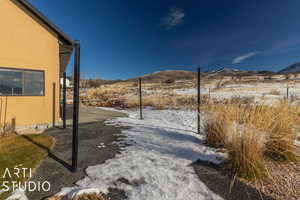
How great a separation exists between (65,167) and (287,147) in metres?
3.79

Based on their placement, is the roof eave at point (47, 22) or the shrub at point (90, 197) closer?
the shrub at point (90, 197)

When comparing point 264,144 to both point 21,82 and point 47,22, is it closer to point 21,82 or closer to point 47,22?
point 21,82

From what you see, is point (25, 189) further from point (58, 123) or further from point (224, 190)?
point (58, 123)

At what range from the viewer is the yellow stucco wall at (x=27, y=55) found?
4758 millimetres

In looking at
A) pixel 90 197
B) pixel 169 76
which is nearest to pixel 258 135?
pixel 90 197

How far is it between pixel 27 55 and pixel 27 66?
41cm

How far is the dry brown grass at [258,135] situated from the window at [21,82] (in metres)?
6.24

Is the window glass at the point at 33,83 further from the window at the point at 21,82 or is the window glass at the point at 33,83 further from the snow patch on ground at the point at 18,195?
the snow patch on ground at the point at 18,195

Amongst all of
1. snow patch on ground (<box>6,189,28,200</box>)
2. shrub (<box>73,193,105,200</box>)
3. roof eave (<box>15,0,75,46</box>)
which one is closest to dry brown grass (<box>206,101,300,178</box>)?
shrub (<box>73,193,105,200</box>)

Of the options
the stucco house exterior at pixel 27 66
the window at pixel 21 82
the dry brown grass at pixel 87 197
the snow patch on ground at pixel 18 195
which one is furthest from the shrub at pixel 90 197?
the window at pixel 21 82

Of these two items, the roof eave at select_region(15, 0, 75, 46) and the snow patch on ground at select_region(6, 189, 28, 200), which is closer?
the snow patch on ground at select_region(6, 189, 28, 200)

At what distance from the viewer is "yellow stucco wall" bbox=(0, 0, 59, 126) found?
4.76 metres

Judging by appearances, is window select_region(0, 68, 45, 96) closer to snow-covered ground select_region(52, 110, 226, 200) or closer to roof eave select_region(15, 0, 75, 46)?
roof eave select_region(15, 0, 75, 46)

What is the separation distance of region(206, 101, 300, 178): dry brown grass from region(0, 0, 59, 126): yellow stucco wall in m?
6.12
